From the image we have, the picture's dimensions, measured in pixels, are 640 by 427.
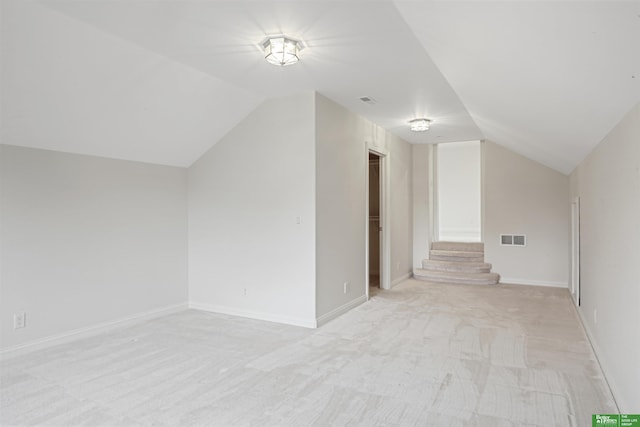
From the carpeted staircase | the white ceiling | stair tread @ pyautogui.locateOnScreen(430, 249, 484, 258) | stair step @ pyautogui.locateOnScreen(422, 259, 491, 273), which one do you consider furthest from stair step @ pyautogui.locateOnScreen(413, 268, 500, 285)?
the white ceiling

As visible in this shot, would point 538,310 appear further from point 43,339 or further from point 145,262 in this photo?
point 43,339

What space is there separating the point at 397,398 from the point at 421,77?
273cm

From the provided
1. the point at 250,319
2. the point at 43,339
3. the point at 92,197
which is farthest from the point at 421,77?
the point at 43,339

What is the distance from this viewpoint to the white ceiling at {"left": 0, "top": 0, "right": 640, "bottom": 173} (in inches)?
73.2

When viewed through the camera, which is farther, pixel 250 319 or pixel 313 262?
pixel 250 319

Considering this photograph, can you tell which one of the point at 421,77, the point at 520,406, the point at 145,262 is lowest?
the point at 520,406

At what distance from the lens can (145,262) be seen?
4.59m

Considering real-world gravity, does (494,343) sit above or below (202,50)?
below

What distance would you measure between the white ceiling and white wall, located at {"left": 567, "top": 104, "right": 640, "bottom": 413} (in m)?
0.22

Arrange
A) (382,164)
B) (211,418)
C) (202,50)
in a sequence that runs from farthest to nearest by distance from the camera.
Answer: (382,164) → (202,50) → (211,418)

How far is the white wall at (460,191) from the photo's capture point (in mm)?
9239

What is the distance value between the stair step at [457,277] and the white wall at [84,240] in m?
4.20

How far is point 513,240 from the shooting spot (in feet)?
22.4

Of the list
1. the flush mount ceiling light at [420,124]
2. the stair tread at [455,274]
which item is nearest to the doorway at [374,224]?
the stair tread at [455,274]
